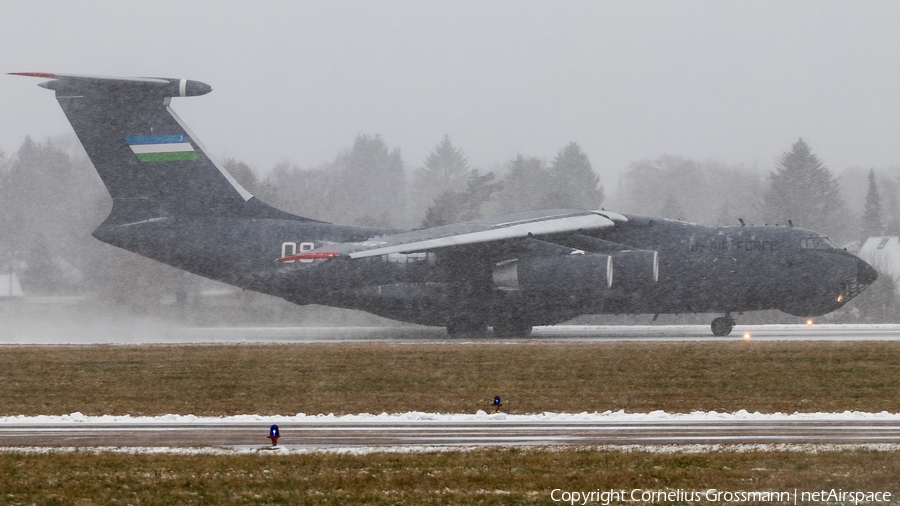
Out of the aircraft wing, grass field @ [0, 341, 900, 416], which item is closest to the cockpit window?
the aircraft wing

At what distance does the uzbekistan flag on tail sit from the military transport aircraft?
0.09 feet

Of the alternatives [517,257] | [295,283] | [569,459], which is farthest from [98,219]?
[569,459]

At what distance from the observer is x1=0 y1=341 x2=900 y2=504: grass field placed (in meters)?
7.41

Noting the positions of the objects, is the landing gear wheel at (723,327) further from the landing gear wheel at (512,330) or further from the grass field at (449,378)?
the landing gear wheel at (512,330)

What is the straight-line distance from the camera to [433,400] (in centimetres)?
1336

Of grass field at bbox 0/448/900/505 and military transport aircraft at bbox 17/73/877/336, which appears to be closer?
grass field at bbox 0/448/900/505

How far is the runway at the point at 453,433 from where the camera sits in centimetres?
973

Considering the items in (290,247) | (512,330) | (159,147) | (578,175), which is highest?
(578,175)

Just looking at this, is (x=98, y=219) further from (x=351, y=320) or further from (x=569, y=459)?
(x=569, y=459)

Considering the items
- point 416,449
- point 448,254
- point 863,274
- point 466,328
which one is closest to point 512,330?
point 466,328

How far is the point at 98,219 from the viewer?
141ft

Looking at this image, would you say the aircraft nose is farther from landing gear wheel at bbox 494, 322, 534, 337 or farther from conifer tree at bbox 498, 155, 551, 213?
conifer tree at bbox 498, 155, 551, 213

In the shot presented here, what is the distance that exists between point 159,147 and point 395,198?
177 ft

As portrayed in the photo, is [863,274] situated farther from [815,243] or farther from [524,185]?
[524,185]
